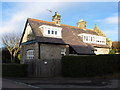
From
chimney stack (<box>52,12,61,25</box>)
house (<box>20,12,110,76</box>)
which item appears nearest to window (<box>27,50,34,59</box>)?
house (<box>20,12,110,76</box>)

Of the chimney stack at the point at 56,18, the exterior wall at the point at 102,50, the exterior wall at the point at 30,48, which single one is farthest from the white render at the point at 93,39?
the exterior wall at the point at 30,48

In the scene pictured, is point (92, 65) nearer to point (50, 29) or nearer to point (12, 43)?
point (50, 29)

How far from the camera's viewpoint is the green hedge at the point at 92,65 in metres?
13.8

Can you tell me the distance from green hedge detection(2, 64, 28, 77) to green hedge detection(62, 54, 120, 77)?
485cm

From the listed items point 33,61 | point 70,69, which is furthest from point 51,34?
point 70,69

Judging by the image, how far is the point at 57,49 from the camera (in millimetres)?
22000

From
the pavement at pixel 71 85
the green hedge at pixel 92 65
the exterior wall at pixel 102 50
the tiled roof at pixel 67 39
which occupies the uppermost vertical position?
the tiled roof at pixel 67 39

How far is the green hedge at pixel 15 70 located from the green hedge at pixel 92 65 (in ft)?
15.9

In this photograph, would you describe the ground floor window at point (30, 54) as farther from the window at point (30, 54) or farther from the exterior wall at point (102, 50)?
the exterior wall at point (102, 50)

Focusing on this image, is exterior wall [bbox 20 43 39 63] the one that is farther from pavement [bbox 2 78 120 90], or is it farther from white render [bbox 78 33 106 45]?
white render [bbox 78 33 106 45]

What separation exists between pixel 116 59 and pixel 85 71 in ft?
11.4

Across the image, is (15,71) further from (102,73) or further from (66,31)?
(66,31)

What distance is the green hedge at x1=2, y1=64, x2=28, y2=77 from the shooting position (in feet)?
48.8

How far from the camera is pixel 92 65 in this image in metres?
13.8
